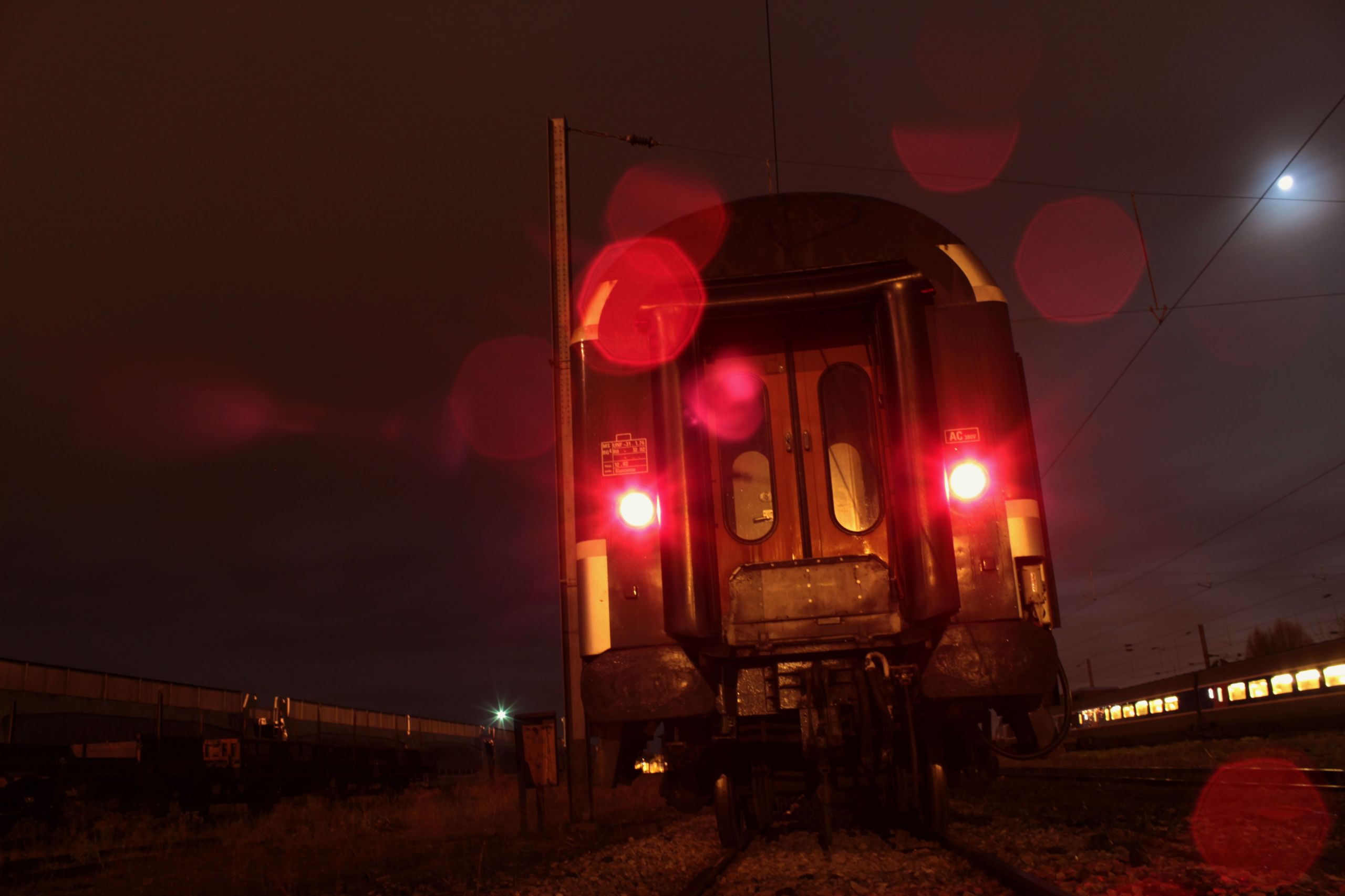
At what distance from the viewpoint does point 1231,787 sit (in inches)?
431

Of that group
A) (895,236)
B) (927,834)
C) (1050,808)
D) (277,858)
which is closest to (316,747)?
(277,858)

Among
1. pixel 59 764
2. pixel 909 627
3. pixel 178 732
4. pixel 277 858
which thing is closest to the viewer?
pixel 909 627

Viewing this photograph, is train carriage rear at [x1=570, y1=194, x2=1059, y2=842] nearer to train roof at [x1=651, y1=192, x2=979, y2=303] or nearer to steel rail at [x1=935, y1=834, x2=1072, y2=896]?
train roof at [x1=651, y1=192, x2=979, y2=303]

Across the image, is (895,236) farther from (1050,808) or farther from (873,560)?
(1050,808)

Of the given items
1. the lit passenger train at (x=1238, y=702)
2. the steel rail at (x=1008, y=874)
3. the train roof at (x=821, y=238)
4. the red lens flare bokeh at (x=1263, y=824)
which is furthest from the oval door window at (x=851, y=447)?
the lit passenger train at (x=1238, y=702)

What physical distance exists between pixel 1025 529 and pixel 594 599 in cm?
244

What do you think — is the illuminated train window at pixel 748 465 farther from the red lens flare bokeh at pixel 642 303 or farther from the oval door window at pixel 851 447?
the red lens flare bokeh at pixel 642 303

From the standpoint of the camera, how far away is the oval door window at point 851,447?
19.9 ft

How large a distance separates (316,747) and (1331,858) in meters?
18.5

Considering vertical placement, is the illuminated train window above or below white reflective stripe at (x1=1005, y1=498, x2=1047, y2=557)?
above

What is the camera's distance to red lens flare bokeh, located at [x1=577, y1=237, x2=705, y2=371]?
5867 mm

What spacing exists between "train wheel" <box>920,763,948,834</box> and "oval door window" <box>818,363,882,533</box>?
1.46 metres

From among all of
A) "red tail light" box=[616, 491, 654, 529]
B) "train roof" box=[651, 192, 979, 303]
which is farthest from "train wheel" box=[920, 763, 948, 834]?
"train roof" box=[651, 192, 979, 303]

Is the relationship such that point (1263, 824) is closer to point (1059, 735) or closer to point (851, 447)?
point (1059, 735)
